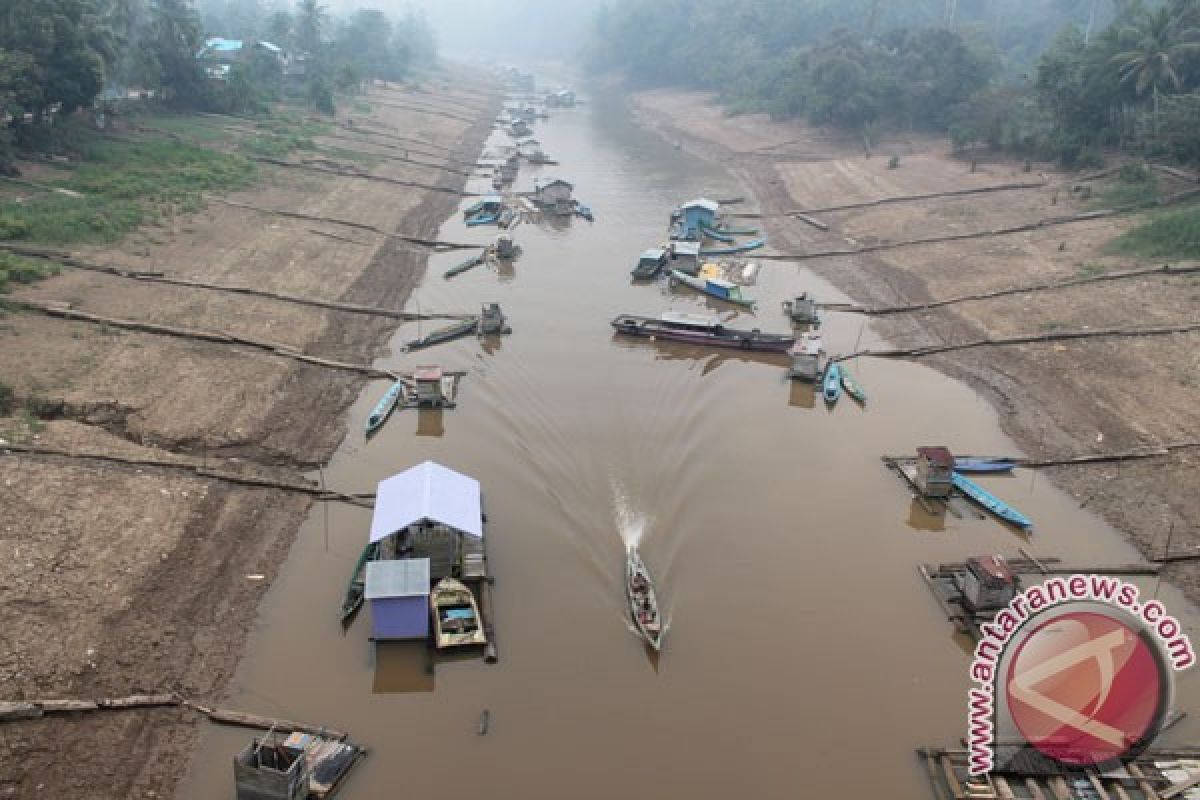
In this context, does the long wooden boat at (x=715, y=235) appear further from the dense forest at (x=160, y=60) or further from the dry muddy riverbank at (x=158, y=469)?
the dense forest at (x=160, y=60)

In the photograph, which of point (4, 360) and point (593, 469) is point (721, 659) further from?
point (4, 360)

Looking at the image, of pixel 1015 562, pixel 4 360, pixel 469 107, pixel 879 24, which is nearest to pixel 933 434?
pixel 1015 562

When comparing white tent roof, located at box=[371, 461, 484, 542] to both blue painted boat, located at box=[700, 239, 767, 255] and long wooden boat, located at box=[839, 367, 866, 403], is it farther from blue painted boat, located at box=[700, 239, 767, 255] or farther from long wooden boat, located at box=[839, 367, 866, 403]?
blue painted boat, located at box=[700, 239, 767, 255]

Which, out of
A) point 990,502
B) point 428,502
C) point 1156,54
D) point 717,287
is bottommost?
point 990,502

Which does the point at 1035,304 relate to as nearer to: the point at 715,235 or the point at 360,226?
the point at 715,235

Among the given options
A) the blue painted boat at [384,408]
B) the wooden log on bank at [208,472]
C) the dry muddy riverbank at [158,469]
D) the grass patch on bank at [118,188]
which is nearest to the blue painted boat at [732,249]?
the dry muddy riverbank at [158,469]

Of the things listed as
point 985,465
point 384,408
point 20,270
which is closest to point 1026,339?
point 985,465

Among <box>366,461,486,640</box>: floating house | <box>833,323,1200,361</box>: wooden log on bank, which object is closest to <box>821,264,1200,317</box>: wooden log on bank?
<box>833,323,1200,361</box>: wooden log on bank
